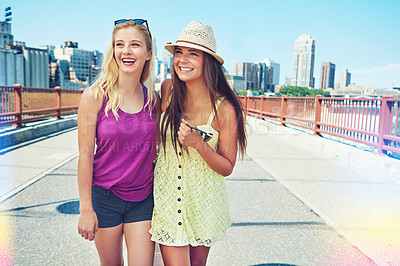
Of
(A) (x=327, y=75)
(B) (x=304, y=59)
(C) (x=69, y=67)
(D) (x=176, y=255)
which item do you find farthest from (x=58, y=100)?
(C) (x=69, y=67)

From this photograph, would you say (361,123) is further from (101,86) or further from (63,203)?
(101,86)

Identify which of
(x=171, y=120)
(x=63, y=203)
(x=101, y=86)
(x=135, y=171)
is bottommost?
(x=63, y=203)

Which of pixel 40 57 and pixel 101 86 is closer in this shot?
pixel 101 86

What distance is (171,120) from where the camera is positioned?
1.98m

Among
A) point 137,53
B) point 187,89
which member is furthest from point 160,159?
point 137,53

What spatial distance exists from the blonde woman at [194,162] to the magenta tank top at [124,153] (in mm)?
94

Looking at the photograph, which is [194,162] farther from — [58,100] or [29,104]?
[58,100]

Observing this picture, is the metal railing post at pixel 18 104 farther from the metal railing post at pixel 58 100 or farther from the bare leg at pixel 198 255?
the bare leg at pixel 198 255

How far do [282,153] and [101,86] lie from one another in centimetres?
813

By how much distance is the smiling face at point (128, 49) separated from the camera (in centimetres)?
200

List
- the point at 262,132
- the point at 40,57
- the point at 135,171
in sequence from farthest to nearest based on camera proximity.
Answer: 1. the point at 40,57
2. the point at 262,132
3. the point at 135,171

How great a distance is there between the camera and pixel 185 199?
1970 mm

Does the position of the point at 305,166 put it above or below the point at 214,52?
below

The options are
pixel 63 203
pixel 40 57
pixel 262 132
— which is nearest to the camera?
pixel 63 203
